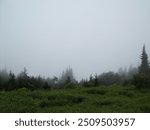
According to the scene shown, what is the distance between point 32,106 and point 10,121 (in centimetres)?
171

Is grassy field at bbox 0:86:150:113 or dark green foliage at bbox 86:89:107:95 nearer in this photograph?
grassy field at bbox 0:86:150:113

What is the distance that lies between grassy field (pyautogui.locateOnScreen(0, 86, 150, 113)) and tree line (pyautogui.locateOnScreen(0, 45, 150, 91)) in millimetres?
1169

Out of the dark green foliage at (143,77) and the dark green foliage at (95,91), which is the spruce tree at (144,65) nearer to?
the dark green foliage at (143,77)

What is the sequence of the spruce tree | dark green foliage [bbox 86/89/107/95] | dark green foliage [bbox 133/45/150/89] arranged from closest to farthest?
dark green foliage [bbox 86/89/107/95] < dark green foliage [bbox 133/45/150/89] < the spruce tree

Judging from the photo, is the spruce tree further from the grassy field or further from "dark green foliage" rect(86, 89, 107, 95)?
"dark green foliage" rect(86, 89, 107, 95)

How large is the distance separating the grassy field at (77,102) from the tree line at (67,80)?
117 cm

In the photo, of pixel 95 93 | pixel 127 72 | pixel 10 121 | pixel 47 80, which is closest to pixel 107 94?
pixel 95 93

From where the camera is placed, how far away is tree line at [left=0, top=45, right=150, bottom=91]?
35.8ft

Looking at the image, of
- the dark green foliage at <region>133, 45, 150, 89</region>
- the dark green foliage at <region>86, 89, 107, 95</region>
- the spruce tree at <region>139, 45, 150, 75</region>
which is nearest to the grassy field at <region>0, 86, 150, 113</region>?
the dark green foliage at <region>86, 89, 107, 95</region>

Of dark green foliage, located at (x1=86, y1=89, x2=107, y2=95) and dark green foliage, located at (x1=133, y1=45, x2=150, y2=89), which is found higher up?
dark green foliage, located at (x1=133, y1=45, x2=150, y2=89)

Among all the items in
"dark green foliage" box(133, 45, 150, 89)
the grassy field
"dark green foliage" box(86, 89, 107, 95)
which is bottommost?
the grassy field

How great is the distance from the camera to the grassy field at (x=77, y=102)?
6871mm

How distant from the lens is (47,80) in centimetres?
1159

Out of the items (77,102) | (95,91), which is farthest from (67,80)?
(77,102)
